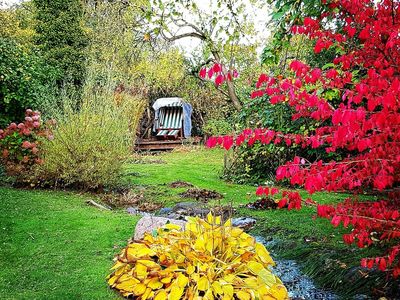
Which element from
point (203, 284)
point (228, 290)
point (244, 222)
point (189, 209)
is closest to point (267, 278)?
point (228, 290)

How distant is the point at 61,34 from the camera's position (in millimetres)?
14391

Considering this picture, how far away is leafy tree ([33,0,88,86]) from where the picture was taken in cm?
1417

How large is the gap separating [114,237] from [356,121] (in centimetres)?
313

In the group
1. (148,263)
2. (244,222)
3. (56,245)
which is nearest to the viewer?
(148,263)

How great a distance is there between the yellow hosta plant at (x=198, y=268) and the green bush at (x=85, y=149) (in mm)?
4345

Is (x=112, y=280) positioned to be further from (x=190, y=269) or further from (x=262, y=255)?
(x=262, y=255)

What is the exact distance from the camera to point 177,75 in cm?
1741

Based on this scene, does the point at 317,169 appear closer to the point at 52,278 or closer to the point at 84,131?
the point at 52,278

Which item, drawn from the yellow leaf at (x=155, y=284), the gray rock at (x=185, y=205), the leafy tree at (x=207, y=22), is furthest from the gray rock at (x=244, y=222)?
the leafy tree at (x=207, y=22)

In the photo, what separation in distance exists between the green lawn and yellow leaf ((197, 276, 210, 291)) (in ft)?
2.37

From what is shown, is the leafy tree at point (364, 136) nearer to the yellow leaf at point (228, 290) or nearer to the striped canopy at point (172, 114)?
the yellow leaf at point (228, 290)

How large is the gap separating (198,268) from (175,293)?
249 mm

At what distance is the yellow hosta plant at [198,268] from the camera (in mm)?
2959

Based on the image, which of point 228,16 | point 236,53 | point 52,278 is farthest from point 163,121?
point 52,278
